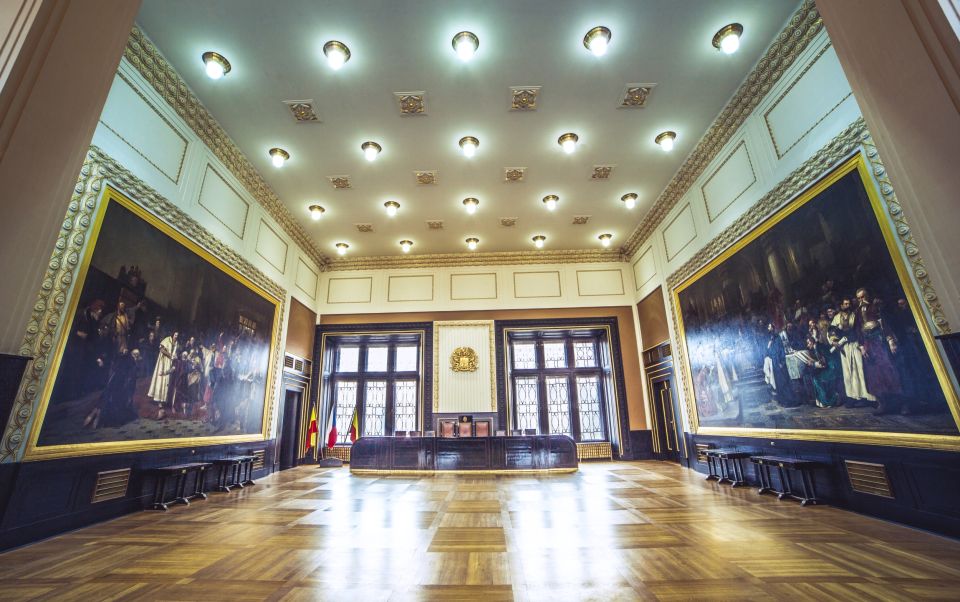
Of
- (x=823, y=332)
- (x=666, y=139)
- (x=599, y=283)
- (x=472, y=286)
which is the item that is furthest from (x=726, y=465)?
(x=472, y=286)

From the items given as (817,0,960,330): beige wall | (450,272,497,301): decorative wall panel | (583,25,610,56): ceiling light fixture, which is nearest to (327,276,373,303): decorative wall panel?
(450,272,497,301): decorative wall panel

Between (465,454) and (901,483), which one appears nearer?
(901,483)

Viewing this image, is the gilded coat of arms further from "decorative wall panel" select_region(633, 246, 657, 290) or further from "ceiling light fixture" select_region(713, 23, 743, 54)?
"ceiling light fixture" select_region(713, 23, 743, 54)

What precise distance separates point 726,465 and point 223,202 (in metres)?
8.90

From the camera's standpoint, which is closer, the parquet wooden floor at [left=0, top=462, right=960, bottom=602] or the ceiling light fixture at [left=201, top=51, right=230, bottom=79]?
the parquet wooden floor at [left=0, top=462, right=960, bottom=602]

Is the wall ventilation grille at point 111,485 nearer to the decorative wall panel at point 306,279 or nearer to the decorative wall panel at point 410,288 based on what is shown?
the decorative wall panel at point 306,279

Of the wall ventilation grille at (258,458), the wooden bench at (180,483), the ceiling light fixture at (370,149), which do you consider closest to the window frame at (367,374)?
the wall ventilation grille at (258,458)

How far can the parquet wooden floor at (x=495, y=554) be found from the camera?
7.39 ft

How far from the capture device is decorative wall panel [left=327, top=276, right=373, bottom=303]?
10.3 m

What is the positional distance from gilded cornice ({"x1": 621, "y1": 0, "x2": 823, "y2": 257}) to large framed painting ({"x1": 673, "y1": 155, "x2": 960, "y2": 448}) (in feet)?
5.34

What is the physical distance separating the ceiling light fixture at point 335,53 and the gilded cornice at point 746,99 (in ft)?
16.8

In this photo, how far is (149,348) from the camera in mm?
4746

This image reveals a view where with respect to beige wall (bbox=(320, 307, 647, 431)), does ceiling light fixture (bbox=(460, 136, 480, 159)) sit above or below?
above

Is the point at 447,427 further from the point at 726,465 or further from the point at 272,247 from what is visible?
the point at 726,465
